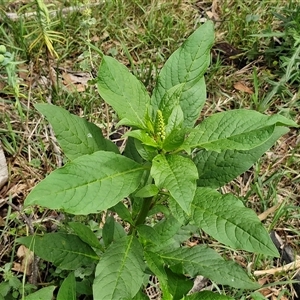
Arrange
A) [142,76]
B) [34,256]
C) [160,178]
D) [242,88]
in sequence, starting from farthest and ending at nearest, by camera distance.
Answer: [242,88] < [142,76] < [34,256] < [160,178]

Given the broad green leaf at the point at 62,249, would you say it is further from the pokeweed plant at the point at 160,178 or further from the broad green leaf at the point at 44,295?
the broad green leaf at the point at 44,295

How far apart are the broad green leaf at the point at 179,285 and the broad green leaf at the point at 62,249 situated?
0.39m

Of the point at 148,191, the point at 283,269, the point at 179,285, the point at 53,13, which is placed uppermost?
the point at 148,191

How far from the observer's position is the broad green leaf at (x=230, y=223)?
1.67 meters

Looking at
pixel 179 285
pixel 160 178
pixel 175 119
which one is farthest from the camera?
pixel 179 285

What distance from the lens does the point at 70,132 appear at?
1.84 meters

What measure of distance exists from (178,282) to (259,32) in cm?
229

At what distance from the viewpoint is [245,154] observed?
6.42 ft

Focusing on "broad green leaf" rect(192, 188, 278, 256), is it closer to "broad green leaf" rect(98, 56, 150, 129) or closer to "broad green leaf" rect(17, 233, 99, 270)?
"broad green leaf" rect(98, 56, 150, 129)

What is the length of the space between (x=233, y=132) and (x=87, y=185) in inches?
21.2

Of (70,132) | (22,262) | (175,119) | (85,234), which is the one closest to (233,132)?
(175,119)

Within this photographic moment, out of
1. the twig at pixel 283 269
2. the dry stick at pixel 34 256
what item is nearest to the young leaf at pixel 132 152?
the dry stick at pixel 34 256

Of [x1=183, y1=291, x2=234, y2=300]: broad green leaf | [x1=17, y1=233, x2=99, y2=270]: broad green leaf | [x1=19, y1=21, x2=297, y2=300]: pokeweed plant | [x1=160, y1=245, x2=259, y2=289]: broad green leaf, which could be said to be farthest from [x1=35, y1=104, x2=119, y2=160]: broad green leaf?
[x1=183, y1=291, x2=234, y2=300]: broad green leaf

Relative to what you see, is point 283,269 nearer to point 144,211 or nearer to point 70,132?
point 144,211
